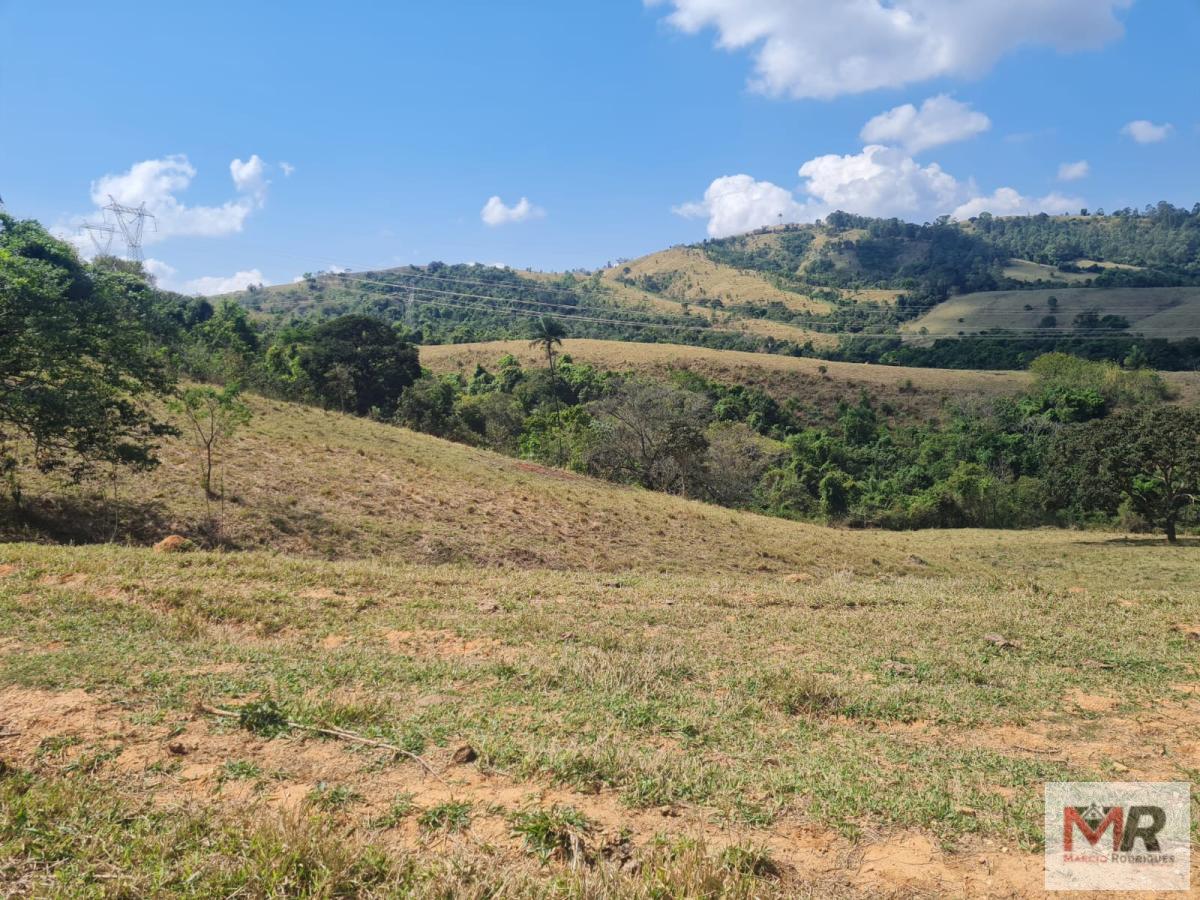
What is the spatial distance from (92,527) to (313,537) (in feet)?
14.4

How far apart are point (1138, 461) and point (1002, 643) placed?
27694 millimetres

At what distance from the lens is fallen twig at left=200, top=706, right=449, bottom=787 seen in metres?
4.59

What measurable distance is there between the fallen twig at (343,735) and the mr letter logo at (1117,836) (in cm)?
376

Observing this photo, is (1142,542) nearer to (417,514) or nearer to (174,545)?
(417,514)

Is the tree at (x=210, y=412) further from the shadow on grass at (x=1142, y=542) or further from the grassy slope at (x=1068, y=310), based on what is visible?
the grassy slope at (x=1068, y=310)

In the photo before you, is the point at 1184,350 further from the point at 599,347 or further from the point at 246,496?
the point at 246,496

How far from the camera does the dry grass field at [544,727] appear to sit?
11.4 feet

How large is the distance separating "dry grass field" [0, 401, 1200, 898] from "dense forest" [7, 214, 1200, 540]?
6054mm

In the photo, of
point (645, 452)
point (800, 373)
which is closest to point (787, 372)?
point (800, 373)

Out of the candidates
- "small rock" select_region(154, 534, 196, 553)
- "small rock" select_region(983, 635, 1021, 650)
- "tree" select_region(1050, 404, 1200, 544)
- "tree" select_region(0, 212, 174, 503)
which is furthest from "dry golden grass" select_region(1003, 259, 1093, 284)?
"small rock" select_region(154, 534, 196, 553)

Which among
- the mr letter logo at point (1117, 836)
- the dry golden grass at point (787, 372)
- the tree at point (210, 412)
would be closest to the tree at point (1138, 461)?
the mr letter logo at point (1117, 836)

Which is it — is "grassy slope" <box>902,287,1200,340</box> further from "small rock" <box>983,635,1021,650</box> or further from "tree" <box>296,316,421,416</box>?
"small rock" <box>983,635,1021,650</box>

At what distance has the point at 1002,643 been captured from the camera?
8805mm

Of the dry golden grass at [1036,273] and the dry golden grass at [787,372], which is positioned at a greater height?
the dry golden grass at [1036,273]
